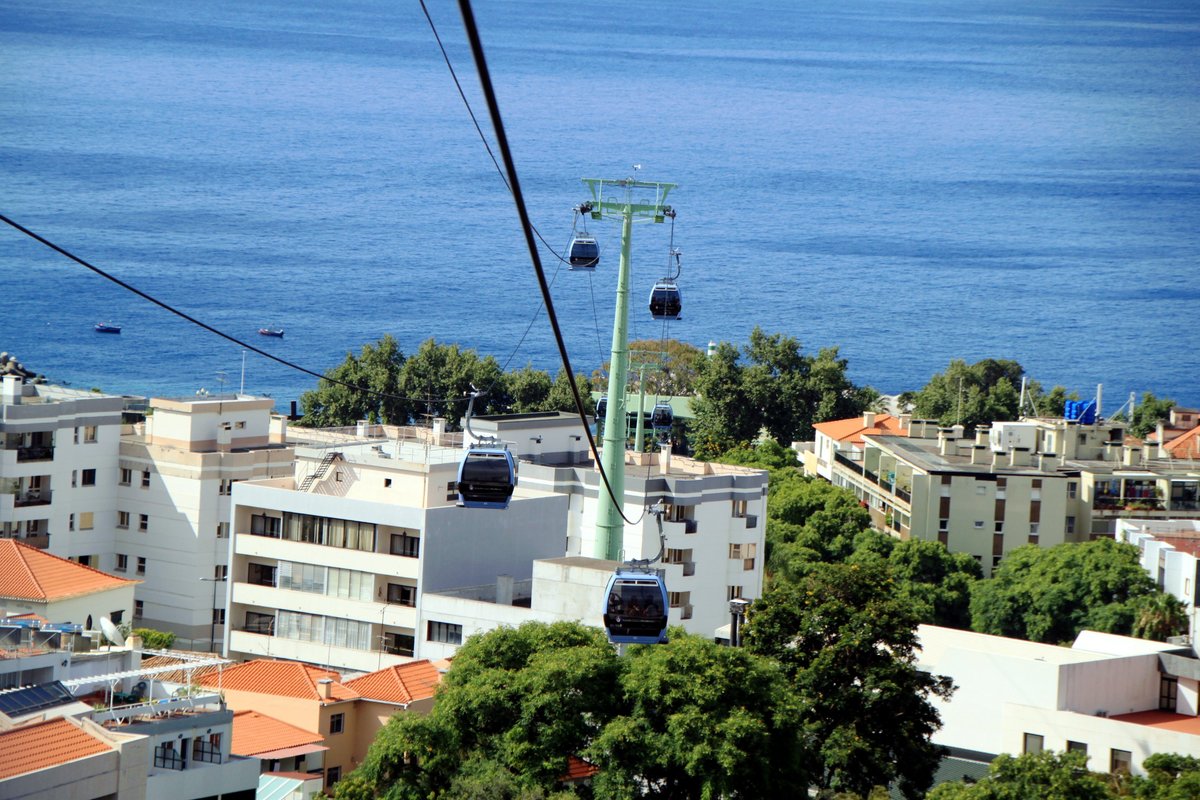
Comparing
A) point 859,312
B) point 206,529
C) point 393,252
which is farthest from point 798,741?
point 393,252

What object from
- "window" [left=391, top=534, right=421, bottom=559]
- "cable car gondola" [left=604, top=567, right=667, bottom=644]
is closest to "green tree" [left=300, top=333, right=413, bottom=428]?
"window" [left=391, top=534, right=421, bottom=559]

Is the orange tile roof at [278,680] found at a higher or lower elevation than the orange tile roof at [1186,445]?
lower

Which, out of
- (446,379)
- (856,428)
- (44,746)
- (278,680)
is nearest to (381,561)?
(278,680)

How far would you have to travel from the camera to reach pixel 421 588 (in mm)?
38312

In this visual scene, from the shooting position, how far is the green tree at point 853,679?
2961 centimetres

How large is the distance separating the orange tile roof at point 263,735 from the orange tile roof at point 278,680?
689mm

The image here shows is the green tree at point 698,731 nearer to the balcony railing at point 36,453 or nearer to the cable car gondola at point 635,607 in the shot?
the cable car gondola at point 635,607

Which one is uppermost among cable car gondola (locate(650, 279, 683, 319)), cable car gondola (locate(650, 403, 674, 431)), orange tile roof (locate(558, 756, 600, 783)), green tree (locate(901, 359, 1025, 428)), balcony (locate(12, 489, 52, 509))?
cable car gondola (locate(650, 279, 683, 319))

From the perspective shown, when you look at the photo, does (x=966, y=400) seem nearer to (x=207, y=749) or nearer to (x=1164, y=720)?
(x=1164, y=720)

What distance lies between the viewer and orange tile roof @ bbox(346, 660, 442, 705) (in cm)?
3147

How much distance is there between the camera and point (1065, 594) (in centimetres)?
4812

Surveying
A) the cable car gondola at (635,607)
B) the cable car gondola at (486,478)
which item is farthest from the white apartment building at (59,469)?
the cable car gondola at (635,607)

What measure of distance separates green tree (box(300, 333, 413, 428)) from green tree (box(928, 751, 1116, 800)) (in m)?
49.5

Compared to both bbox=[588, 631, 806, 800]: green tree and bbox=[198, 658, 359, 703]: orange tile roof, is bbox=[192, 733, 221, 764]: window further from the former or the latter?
bbox=[198, 658, 359, 703]: orange tile roof
